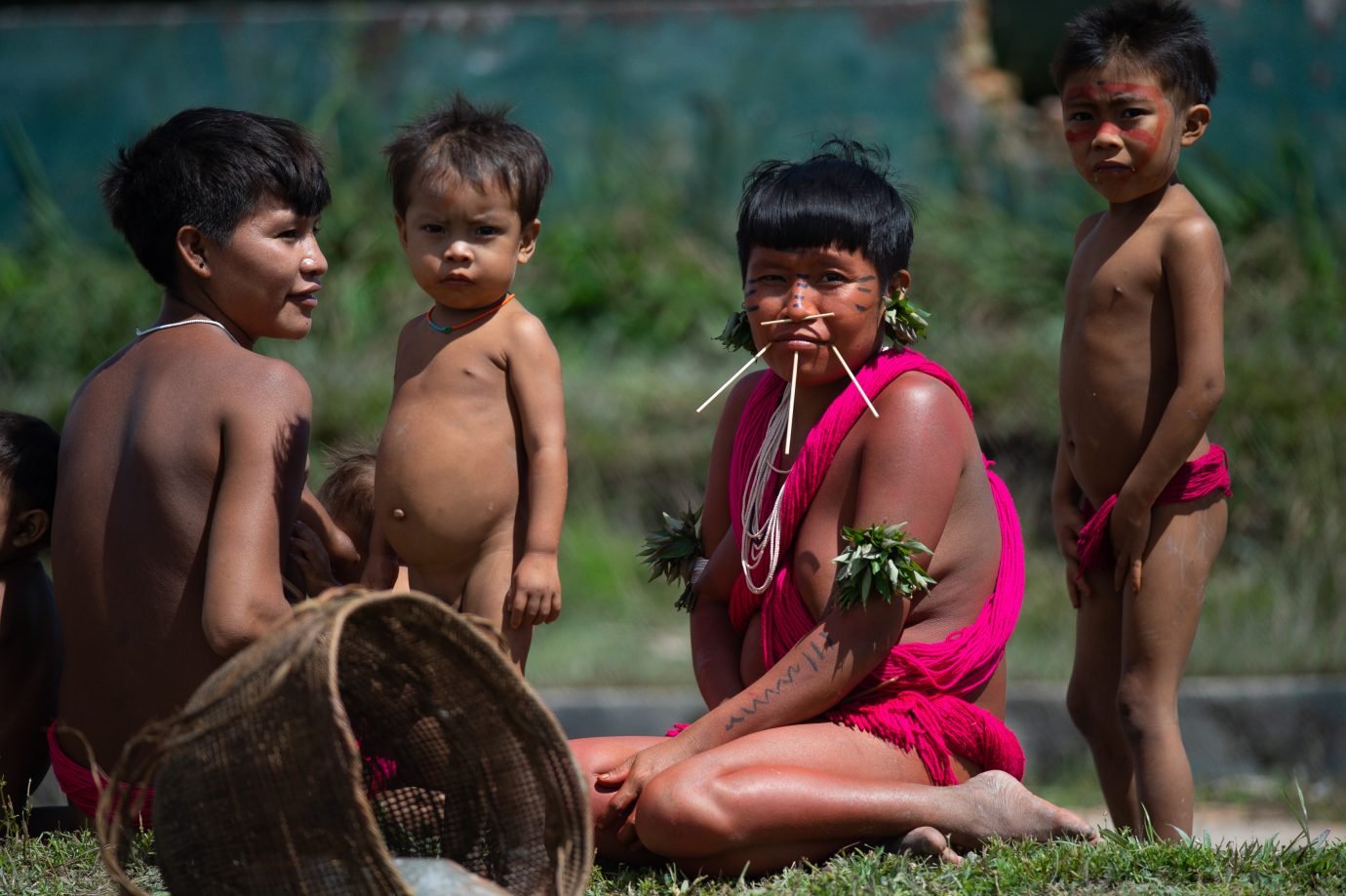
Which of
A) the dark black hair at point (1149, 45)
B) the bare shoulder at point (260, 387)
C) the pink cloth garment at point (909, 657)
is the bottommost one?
the pink cloth garment at point (909, 657)

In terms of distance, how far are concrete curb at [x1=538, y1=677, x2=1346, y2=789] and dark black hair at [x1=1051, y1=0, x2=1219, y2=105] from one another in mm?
3104

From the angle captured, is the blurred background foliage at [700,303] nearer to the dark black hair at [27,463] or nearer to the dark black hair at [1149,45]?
→ the dark black hair at [27,463]

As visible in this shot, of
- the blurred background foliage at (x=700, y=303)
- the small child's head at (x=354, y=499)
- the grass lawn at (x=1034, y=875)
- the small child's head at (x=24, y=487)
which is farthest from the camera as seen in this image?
the blurred background foliage at (x=700, y=303)

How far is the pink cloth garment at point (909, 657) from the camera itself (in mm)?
3436

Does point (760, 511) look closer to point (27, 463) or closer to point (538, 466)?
point (538, 466)

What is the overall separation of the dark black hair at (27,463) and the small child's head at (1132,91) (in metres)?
2.66

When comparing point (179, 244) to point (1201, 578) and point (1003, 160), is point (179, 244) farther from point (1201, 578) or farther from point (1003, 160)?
point (1003, 160)

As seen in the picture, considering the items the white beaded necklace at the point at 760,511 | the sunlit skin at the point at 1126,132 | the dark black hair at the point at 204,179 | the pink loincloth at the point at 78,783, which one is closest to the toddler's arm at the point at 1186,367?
the sunlit skin at the point at 1126,132

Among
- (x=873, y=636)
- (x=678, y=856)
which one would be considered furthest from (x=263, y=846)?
(x=873, y=636)

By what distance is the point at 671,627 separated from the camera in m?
7.57

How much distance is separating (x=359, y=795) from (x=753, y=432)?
5.06ft

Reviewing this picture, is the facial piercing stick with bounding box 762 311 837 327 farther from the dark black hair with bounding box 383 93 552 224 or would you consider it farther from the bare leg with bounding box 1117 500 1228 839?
the bare leg with bounding box 1117 500 1228 839

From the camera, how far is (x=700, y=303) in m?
8.78

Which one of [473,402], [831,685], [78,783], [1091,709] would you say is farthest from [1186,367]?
[78,783]
